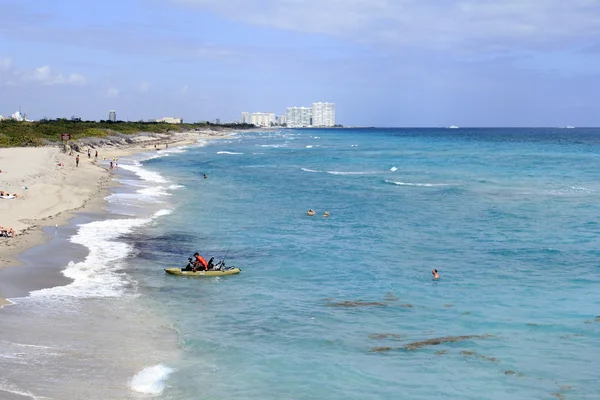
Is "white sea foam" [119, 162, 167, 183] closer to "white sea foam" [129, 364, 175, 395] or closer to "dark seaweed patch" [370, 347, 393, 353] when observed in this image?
"dark seaweed patch" [370, 347, 393, 353]

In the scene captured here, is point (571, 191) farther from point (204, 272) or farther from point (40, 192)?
point (40, 192)

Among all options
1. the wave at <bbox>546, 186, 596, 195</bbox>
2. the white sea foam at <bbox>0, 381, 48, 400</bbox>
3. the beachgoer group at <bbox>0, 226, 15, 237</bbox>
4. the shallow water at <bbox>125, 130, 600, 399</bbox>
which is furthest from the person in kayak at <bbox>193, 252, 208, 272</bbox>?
the wave at <bbox>546, 186, 596, 195</bbox>

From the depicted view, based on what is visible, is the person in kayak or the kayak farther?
the person in kayak

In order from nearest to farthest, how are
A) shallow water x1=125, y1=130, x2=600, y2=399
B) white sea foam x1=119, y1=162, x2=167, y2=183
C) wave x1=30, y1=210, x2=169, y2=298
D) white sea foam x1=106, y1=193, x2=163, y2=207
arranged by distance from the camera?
1. shallow water x1=125, y1=130, x2=600, y2=399
2. wave x1=30, y1=210, x2=169, y2=298
3. white sea foam x1=106, y1=193, x2=163, y2=207
4. white sea foam x1=119, y1=162, x2=167, y2=183

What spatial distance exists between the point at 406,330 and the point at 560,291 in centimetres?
695

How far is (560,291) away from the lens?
68.9 feet

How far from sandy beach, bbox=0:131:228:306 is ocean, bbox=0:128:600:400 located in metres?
1.74

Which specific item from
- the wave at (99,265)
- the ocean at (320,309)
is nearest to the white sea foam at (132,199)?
the ocean at (320,309)

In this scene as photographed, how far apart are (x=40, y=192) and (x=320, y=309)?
83.6ft

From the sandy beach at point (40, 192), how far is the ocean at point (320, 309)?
174cm

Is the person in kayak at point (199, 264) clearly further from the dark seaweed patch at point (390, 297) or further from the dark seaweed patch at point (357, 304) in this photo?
the dark seaweed patch at point (390, 297)

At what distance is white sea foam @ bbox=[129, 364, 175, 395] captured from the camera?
13.0 metres

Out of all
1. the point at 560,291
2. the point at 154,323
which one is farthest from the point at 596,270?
the point at 154,323

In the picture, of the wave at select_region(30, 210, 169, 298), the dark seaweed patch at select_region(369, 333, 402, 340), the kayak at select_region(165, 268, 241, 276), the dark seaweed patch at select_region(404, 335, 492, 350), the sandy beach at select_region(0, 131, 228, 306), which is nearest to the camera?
the dark seaweed patch at select_region(404, 335, 492, 350)
